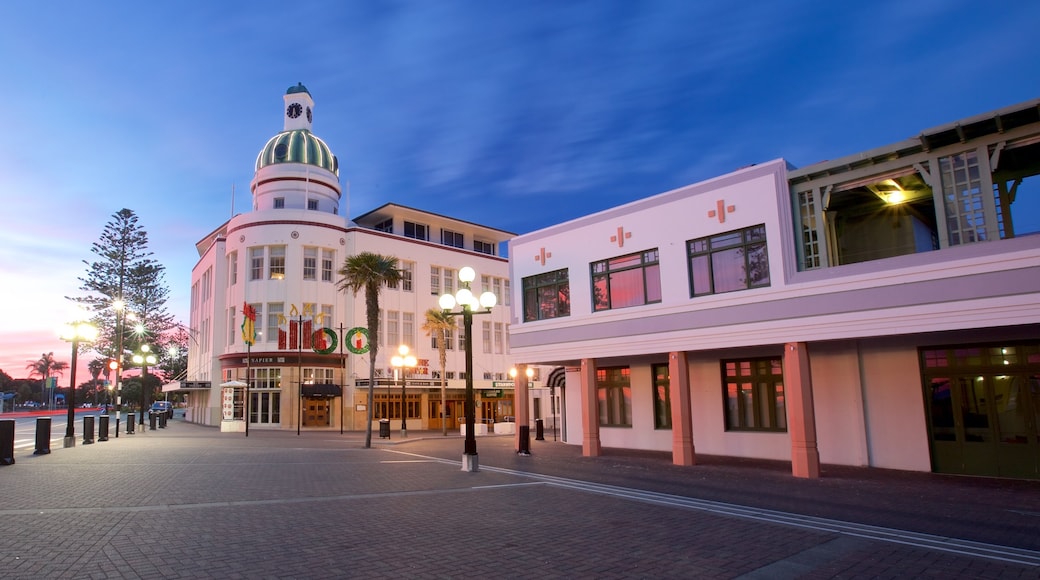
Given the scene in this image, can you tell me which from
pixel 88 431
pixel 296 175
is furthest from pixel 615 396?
pixel 296 175

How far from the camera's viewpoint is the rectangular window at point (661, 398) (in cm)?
2239

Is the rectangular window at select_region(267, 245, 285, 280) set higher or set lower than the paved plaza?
higher

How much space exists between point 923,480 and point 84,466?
20.9 meters

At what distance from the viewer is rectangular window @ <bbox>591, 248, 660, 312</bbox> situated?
2011cm

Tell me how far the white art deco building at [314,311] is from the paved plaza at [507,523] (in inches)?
1085

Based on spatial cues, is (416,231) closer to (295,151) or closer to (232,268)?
(295,151)

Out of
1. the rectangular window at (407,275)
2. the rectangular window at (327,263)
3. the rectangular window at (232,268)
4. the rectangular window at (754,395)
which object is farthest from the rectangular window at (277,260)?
the rectangular window at (754,395)

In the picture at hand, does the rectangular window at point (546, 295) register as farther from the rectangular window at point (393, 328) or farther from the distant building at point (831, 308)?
the rectangular window at point (393, 328)

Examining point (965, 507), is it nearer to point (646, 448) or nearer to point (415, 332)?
point (646, 448)

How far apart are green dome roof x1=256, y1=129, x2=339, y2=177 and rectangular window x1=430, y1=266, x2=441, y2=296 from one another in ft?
37.9

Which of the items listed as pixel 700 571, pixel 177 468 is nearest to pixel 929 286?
pixel 700 571

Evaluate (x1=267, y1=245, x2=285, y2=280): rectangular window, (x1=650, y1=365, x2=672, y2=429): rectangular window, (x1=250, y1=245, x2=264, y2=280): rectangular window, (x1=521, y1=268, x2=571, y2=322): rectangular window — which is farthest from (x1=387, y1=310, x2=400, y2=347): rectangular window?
(x1=650, y1=365, x2=672, y2=429): rectangular window

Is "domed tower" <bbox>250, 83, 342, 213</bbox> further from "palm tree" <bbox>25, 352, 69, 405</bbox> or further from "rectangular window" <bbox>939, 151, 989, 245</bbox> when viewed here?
"palm tree" <bbox>25, 352, 69, 405</bbox>

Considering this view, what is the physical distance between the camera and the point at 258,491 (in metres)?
12.4
